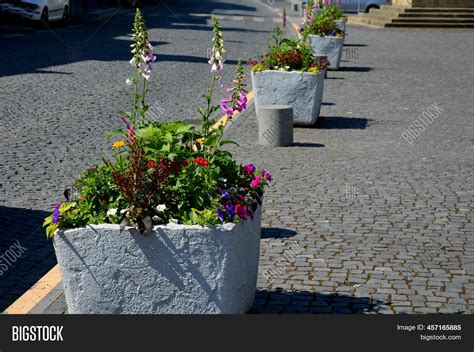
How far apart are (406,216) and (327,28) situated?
1669 cm

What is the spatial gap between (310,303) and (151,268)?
5.18ft

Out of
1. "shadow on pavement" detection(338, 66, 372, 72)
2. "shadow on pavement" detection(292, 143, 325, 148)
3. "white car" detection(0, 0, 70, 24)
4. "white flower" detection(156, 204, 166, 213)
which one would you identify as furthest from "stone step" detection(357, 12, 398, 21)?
"white flower" detection(156, 204, 166, 213)

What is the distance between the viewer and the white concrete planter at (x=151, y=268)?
21.3ft

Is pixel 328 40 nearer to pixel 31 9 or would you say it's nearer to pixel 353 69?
pixel 353 69

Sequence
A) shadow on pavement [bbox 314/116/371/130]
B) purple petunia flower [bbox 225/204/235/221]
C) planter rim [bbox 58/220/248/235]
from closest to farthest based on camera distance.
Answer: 1. planter rim [bbox 58/220/248/235]
2. purple petunia flower [bbox 225/204/235/221]
3. shadow on pavement [bbox 314/116/371/130]

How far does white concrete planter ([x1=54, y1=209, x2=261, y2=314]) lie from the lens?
6504 mm

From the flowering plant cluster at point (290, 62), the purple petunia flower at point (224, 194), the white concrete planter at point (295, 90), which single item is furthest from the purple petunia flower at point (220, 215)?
the flowering plant cluster at point (290, 62)

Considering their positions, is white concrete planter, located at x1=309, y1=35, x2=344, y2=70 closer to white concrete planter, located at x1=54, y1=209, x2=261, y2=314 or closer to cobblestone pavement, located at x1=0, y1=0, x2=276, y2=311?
cobblestone pavement, located at x1=0, y1=0, x2=276, y2=311

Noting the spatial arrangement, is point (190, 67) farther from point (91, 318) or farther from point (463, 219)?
point (91, 318)

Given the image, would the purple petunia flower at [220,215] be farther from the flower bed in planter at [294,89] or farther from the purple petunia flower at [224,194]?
the flower bed in planter at [294,89]

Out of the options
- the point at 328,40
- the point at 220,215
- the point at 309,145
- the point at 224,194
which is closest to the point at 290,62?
the point at 309,145

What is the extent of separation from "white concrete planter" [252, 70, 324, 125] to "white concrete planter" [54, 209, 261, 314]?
33.3 feet

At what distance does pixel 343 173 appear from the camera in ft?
42.1

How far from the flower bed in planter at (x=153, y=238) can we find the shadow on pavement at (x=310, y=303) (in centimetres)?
60
